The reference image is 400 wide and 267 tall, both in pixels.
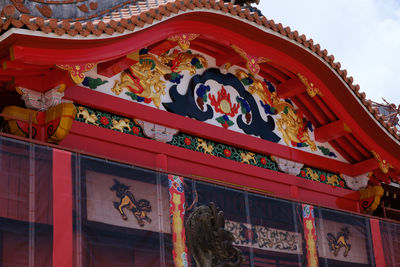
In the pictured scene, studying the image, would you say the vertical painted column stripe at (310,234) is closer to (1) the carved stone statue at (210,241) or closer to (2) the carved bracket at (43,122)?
(2) the carved bracket at (43,122)

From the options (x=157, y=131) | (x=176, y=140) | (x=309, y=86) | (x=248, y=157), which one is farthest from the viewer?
(x=309, y=86)

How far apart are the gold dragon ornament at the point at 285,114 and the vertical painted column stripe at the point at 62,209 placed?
407cm

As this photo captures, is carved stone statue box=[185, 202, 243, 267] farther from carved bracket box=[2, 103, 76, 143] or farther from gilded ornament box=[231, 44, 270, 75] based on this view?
gilded ornament box=[231, 44, 270, 75]

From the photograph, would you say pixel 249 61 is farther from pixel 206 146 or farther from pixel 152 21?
pixel 152 21

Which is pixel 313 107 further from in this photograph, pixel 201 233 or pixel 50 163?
pixel 201 233

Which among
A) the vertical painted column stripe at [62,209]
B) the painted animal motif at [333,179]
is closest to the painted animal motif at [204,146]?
the vertical painted column stripe at [62,209]

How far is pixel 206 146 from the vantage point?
11164 mm

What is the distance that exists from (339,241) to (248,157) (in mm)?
2022

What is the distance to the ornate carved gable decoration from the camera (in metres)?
10.5

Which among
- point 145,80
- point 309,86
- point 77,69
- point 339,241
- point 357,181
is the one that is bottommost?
point 339,241

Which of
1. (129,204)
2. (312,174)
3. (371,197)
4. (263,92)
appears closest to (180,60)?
(263,92)

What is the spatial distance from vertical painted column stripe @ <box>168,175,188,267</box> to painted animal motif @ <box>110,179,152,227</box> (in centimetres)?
42

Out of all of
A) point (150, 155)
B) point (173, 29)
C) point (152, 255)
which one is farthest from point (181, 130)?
point (152, 255)

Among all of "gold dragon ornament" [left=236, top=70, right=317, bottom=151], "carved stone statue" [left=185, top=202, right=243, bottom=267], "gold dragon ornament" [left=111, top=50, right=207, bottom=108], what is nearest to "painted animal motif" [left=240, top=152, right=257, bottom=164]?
"gold dragon ornament" [left=236, top=70, right=317, bottom=151]
